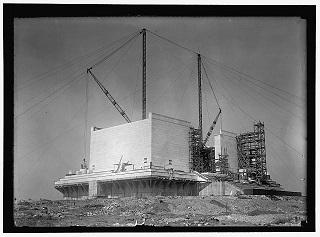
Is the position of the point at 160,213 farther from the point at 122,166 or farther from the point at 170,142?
the point at 170,142

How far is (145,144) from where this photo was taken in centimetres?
5475

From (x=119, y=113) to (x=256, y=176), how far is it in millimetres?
28979

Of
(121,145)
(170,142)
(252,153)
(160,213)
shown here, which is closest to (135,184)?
(121,145)

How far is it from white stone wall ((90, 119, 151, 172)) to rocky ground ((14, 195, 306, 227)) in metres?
14.2

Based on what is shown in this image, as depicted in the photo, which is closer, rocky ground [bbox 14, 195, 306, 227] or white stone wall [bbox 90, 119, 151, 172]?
rocky ground [bbox 14, 195, 306, 227]

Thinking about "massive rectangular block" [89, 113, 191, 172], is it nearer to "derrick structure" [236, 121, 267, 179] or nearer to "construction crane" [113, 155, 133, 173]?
"construction crane" [113, 155, 133, 173]

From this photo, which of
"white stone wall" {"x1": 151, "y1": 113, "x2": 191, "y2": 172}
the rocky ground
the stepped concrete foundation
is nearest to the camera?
the rocky ground

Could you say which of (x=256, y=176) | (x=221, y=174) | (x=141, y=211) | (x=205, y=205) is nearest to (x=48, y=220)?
(x=141, y=211)

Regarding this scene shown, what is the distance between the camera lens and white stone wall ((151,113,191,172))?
178 feet

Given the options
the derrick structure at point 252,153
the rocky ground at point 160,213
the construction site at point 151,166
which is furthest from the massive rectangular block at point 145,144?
the rocky ground at point 160,213

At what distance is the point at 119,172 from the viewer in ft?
179

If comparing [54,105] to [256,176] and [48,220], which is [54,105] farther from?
[256,176]

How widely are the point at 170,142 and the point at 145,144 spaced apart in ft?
12.3

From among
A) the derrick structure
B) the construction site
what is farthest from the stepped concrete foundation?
the derrick structure
